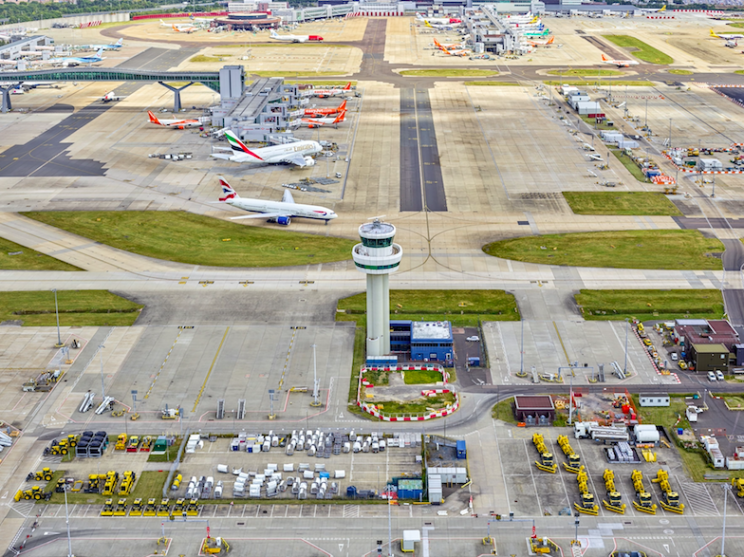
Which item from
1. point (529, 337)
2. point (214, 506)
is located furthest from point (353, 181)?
point (214, 506)

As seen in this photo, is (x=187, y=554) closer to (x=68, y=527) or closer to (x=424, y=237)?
(x=68, y=527)

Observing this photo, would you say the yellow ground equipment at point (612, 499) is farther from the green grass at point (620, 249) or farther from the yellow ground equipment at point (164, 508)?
the green grass at point (620, 249)

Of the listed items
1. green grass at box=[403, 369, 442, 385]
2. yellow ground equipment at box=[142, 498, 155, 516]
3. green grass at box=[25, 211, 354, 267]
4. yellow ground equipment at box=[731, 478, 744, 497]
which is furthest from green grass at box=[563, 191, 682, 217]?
yellow ground equipment at box=[142, 498, 155, 516]

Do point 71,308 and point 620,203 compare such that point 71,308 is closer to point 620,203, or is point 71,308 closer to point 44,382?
point 44,382

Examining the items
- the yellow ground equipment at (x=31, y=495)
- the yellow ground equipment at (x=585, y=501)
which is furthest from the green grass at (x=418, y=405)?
the yellow ground equipment at (x=31, y=495)

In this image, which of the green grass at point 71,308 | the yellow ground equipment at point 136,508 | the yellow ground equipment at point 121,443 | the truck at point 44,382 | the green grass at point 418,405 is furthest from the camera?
the green grass at point 71,308

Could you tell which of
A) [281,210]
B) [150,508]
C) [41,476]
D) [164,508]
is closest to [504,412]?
[164,508]
